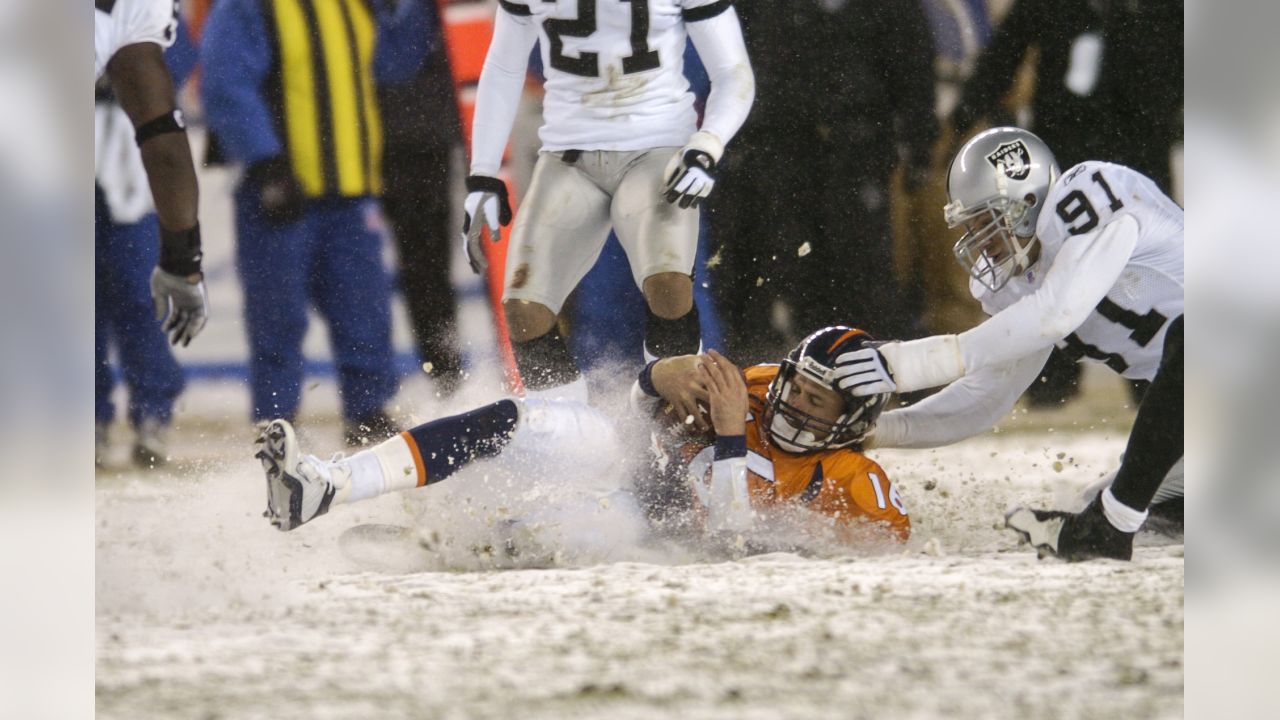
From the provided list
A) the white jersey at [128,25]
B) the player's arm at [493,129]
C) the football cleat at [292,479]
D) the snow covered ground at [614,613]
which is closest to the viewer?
the snow covered ground at [614,613]

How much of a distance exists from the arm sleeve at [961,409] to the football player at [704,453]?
0.58ft

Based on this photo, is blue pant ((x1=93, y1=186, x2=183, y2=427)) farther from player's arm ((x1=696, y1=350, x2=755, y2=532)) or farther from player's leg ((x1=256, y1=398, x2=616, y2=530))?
player's arm ((x1=696, y1=350, x2=755, y2=532))

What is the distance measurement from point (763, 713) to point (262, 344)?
209 cm

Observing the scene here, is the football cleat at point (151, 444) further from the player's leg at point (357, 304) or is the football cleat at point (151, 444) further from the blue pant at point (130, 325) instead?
the player's leg at point (357, 304)

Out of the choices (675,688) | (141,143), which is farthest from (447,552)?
(141,143)

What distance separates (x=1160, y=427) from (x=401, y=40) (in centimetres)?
270

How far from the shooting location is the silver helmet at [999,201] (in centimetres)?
354

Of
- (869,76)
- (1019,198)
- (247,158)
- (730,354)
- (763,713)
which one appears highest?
(869,76)

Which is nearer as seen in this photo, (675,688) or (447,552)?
(675,688)

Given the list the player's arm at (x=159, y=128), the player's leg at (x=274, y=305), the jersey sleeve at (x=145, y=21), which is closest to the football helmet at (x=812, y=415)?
the player's leg at (x=274, y=305)

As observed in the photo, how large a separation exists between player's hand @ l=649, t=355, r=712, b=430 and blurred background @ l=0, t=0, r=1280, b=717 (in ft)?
0.49

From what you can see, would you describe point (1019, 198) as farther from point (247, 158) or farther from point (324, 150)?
point (247, 158)
